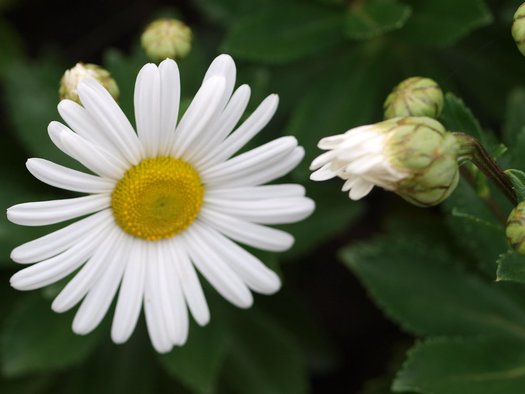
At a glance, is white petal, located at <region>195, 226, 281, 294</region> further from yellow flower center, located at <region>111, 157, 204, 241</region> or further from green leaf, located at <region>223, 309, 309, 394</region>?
green leaf, located at <region>223, 309, 309, 394</region>

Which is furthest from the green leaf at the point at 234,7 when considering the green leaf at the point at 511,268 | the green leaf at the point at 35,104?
the green leaf at the point at 511,268

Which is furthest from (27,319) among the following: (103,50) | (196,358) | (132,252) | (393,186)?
(103,50)

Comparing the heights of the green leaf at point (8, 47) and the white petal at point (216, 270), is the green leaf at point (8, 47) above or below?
above

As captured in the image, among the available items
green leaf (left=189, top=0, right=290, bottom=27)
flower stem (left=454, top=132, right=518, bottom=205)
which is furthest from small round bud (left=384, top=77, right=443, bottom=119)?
green leaf (left=189, top=0, right=290, bottom=27)

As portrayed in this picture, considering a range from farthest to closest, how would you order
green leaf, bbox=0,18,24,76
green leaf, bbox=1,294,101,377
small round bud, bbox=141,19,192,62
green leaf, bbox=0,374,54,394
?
green leaf, bbox=0,18,24,76 < green leaf, bbox=0,374,54,394 < green leaf, bbox=1,294,101,377 < small round bud, bbox=141,19,192,62

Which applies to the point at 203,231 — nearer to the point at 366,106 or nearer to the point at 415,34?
the point at 366,106

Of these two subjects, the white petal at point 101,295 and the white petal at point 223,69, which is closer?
the white petal at point 223,69

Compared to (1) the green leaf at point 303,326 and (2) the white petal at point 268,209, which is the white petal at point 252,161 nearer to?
(2) the white petal at point 268,209
